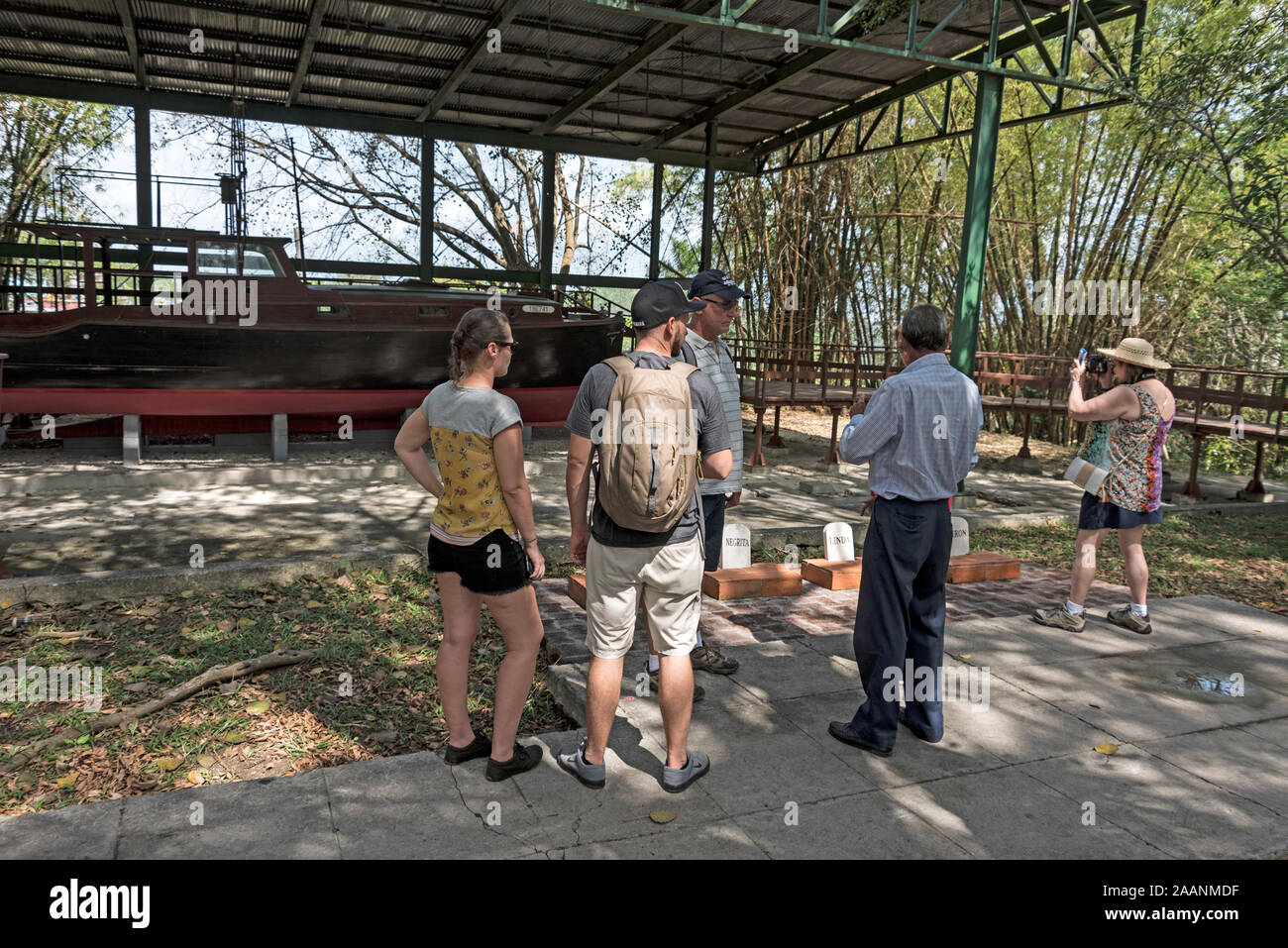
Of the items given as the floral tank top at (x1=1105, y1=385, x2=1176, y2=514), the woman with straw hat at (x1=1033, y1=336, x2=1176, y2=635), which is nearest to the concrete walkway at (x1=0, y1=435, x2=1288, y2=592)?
the woman with straw hat at (x1=1033, y1=336, x2=1176, y2=635)

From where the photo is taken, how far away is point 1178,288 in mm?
12664

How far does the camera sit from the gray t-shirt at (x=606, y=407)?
289 cm

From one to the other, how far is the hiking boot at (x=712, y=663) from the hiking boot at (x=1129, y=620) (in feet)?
8.00

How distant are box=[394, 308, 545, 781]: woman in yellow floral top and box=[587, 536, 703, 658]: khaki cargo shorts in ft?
0.67

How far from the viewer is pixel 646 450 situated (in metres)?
2.80

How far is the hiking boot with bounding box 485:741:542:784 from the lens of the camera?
9.97ft

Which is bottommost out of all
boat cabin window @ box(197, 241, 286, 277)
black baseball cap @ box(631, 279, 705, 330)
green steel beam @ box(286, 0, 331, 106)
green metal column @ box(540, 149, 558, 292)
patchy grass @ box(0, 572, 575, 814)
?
patchy grass @ box(0, 572, 575, 814)

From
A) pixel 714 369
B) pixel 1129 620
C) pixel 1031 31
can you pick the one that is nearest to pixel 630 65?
pixel 1031 31

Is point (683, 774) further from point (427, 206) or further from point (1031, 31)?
point (427, 206)

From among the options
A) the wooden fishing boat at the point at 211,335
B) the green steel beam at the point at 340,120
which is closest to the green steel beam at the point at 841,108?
the green steel beam at the point at 340,120

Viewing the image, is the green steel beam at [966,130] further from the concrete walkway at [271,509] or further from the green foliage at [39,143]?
the green foliage at [39,143]

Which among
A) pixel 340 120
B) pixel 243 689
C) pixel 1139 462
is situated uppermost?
pixel 340 120

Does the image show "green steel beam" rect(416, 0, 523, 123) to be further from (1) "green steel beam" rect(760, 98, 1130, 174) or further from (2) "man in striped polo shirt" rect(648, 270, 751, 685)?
(2) "man in striped polo shirt" rect(648, 270, 751, 685)

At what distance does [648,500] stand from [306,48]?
9123mm
